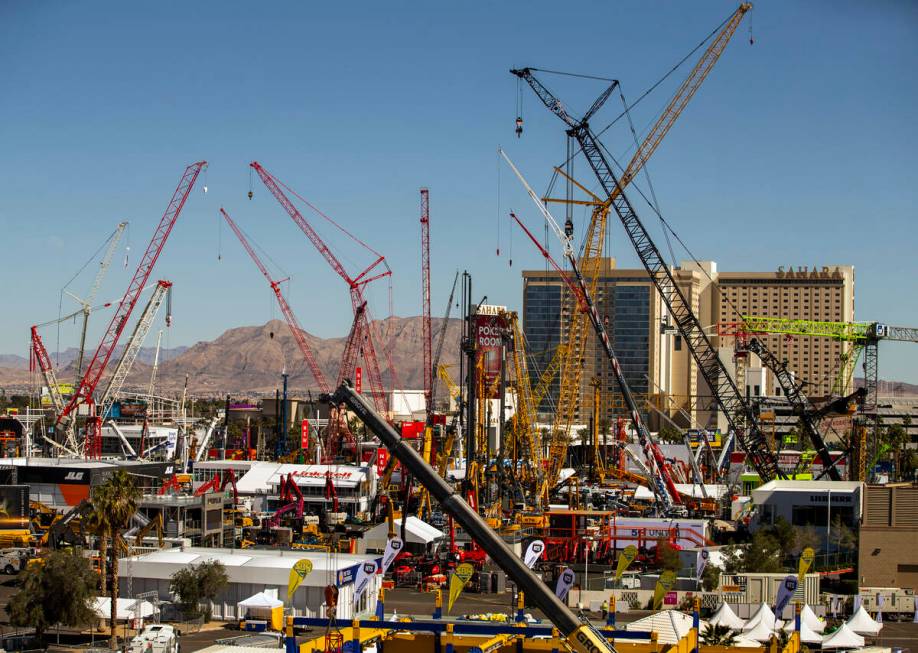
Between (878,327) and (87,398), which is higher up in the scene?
(878,327)

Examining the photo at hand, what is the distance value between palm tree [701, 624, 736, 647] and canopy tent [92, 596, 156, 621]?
Result: 70.1 ft

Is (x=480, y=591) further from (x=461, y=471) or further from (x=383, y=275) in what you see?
(x=383, y=275)

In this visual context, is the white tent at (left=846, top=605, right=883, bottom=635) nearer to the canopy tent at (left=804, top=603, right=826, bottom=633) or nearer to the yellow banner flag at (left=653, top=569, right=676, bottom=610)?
the canopy tent at (left=804, top=603, right=826, bottom=633)

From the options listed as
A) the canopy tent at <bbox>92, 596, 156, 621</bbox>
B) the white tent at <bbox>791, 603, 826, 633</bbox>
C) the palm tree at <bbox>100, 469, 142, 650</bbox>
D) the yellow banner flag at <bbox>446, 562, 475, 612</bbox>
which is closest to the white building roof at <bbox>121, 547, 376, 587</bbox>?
the canopy tent at <bbox>92, 596, 156, 621</bbox>

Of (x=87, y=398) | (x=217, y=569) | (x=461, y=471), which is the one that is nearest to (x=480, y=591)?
(x=217, y=569)

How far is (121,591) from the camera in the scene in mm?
51969

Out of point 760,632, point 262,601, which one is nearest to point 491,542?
point 760,632

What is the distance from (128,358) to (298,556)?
88268mm

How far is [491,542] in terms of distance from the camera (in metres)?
31.8

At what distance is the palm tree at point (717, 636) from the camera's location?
128 feet

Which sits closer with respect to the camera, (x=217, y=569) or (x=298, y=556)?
(x=217, y=569)

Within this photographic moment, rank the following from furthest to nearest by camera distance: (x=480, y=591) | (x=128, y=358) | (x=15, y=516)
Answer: (x=128, y=358) < (x=15, y=516) < (x=480, y=591)

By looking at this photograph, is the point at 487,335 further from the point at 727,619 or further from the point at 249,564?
the point at 727,619

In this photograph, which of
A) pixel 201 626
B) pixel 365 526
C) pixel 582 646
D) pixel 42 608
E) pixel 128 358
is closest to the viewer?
pixel 582 646
